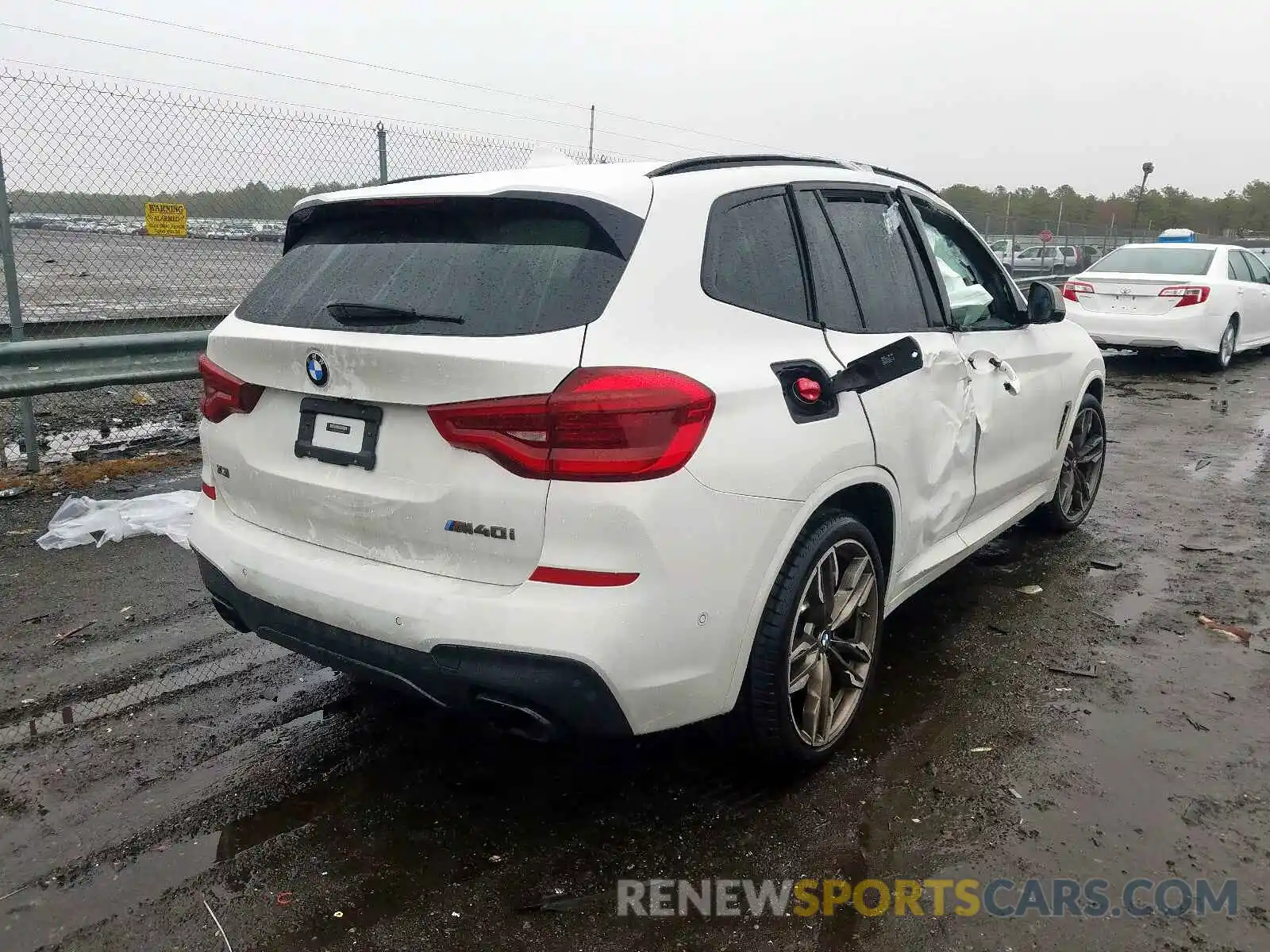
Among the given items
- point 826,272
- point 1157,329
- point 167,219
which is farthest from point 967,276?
point 1157,329

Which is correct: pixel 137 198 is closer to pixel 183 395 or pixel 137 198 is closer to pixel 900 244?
pixel 183 395

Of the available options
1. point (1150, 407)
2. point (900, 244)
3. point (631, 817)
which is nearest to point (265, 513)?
point (631, 817)

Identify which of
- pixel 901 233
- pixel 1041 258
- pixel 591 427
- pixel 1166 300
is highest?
pixel 1041 258

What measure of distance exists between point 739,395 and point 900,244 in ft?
4.85

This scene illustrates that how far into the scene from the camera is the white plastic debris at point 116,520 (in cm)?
501

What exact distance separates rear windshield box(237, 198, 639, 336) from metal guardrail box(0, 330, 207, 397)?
10.9ft

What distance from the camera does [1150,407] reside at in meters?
9.59

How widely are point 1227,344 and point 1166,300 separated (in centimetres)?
140

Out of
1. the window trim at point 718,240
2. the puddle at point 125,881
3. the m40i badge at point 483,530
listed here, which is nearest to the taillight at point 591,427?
the m40i badge at point 483,530

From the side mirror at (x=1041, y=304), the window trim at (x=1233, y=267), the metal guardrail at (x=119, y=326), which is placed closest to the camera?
the side mirror at (x=1041, y=304)

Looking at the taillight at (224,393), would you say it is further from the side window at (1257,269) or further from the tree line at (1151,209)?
the tree line at (1151,209)

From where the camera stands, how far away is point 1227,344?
12.1 meters

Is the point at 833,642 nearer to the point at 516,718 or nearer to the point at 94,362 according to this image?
the point at 516,718

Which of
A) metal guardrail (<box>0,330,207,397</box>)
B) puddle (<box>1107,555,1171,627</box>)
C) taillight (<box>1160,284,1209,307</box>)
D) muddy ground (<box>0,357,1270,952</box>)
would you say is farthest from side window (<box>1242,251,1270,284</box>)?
metal guardrail (<box>0,330,207,397</box>)
